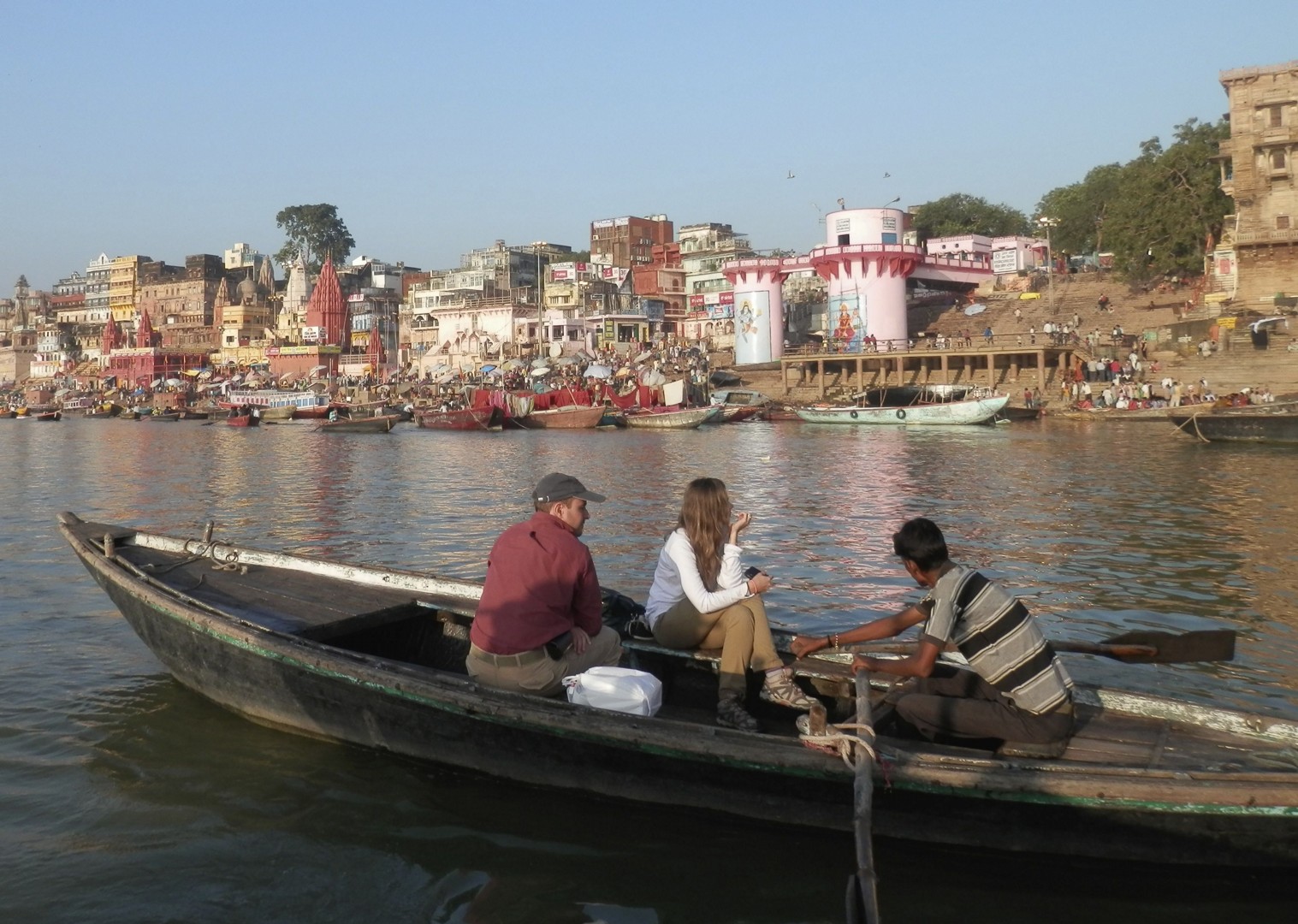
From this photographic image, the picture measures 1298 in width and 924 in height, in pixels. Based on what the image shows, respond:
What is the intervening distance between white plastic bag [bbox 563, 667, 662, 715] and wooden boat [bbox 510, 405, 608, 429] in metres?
44.1

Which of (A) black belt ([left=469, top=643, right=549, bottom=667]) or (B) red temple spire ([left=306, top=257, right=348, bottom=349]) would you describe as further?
(B) red temple spire ([left=306, top=257, right=348, bottom=349])

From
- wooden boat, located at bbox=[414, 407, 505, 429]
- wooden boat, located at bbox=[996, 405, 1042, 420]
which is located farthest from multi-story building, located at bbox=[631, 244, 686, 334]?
wooden boat, located at bbox=[996, 405, 1042, 420]

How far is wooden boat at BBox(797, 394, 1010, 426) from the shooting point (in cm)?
4097

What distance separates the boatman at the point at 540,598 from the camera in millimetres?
5672

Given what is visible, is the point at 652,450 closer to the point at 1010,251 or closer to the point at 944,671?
the point at 944,671

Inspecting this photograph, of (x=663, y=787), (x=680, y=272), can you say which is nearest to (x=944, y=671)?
(x=663, y=787)

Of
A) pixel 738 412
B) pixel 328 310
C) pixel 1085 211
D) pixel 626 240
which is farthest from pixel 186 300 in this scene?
pixel 1085 211

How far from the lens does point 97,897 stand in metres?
4.87

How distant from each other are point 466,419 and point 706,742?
152ft

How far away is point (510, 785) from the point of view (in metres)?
5.93

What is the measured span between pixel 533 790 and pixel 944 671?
2.39 meters

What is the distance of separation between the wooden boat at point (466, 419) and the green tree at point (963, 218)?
38509 millimetres

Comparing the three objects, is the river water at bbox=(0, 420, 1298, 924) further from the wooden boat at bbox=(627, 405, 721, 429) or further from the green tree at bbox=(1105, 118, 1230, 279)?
the green tree at bbox=(1105, 118, 1230, 279)

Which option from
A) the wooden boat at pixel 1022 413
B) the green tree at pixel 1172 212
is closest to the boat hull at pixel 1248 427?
the wooden boat at pixel 1022 413
